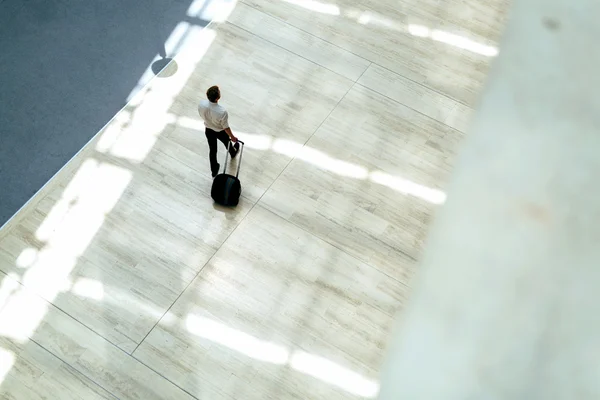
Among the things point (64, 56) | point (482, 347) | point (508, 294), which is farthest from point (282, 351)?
point (64, 56)

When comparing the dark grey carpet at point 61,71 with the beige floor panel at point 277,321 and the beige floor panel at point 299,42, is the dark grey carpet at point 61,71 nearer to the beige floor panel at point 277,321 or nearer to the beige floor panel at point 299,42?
the beige floor panel at point 299,42

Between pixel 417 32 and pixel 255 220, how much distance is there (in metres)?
4.65

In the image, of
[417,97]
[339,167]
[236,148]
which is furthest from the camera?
[417,97]

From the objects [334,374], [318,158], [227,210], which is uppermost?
[318,158]

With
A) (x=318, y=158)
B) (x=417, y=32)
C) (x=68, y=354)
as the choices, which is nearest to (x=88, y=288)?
(x=68, y=354)

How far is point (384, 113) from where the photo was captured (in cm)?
1137

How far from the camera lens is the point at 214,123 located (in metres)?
9.60

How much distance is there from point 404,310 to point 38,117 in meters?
Answer: 5.82

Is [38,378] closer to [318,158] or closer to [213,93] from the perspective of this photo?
[213,93]

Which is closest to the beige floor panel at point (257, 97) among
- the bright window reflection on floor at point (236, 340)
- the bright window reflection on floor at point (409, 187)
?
the bright window reflection on floor at point (409, 187)

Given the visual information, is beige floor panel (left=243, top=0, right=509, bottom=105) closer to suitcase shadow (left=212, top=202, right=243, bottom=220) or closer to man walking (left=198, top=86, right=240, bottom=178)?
man walking (left=198, top=86, right=240, bottom=178)

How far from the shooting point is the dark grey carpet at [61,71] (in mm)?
10438

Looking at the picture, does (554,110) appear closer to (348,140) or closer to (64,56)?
(348,140)

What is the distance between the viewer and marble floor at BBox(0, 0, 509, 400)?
8867mm
